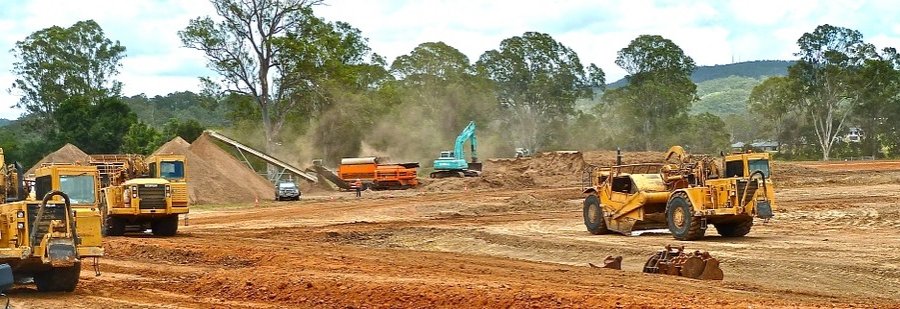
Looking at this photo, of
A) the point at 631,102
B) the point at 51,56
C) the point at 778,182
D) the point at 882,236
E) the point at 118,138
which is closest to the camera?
the point at 882,236

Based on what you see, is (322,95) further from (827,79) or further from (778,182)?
(827,79)

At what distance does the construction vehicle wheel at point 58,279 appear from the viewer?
17.5 meters

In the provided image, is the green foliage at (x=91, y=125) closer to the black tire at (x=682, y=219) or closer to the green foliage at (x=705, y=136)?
the green foliage at (x=705, y=136)

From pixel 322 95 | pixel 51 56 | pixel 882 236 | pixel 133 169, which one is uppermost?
pixel 51 56

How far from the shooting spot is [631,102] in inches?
4306

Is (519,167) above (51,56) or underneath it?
underneath

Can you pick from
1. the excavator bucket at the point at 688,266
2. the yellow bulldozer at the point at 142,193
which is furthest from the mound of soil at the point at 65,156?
the excavator bucket at the point at 688,266

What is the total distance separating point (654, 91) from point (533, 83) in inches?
471

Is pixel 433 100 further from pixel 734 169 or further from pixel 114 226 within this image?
pixel 734 169

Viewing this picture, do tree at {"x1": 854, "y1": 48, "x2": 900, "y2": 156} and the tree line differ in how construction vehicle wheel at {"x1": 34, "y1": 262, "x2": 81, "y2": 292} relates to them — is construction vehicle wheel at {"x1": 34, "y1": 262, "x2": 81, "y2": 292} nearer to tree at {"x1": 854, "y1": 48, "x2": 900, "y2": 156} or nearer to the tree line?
the tree line

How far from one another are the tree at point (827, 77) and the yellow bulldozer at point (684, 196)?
76.8 m

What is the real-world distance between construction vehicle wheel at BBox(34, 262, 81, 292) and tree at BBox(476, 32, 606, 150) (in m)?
95.2

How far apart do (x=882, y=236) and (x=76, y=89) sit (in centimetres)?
8583

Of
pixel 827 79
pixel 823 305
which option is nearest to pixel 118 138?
pixel 827 79
